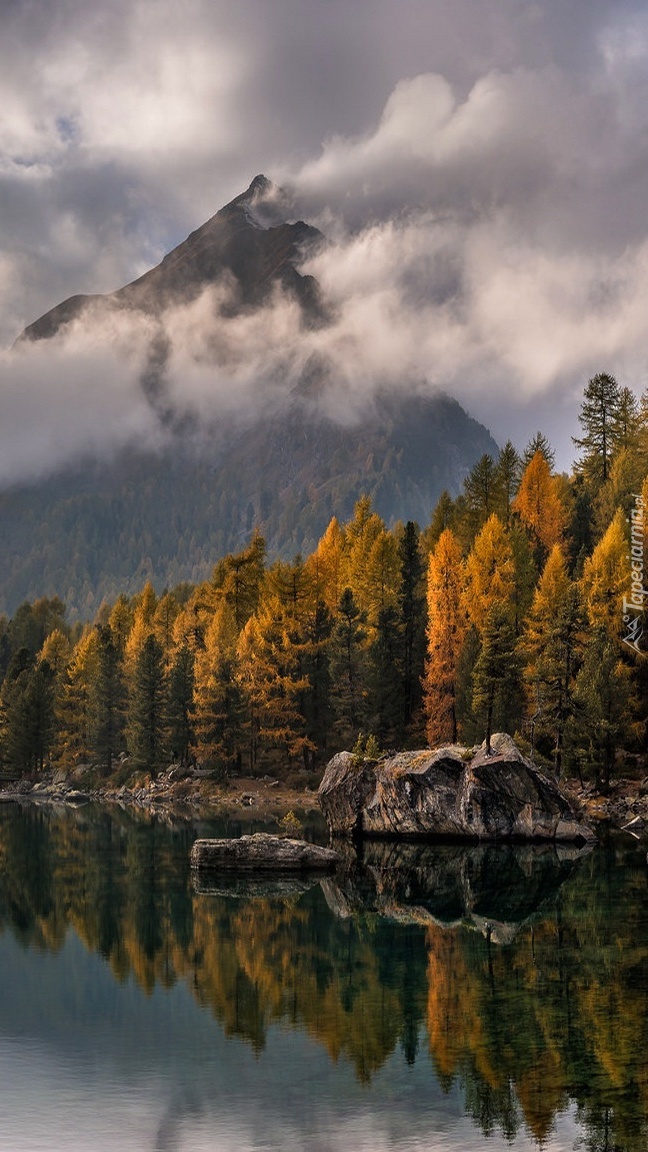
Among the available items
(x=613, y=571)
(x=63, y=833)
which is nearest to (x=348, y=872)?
(x=63, y=833)

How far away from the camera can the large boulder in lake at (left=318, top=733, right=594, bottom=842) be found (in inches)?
2441

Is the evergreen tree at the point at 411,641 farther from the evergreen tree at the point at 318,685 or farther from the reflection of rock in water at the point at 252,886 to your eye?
the reflection of rock in water at the point at 252,886

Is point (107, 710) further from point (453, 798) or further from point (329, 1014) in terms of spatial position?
point (329, 1014)

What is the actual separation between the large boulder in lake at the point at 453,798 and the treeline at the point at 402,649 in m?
3.43

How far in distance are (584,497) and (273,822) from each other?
60.4m

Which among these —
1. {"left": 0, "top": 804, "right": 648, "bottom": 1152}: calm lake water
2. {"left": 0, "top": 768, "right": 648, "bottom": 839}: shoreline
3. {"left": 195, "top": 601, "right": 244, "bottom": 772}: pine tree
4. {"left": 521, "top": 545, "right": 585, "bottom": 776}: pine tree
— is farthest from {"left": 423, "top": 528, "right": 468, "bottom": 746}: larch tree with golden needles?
{"left": 0, "top": 804, "right": 648, "bottom": 1152}: calm lake water

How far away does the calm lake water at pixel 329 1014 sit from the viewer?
65.9ft

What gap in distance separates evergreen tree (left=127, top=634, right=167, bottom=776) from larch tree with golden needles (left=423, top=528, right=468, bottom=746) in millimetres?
29769

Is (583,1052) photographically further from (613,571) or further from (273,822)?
(613,571)

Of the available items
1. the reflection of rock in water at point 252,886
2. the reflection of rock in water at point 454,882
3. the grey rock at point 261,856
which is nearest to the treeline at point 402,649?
the reflection of rock in water at point 454,882

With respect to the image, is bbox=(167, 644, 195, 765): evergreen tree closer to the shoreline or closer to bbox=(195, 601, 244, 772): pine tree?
bbox=(195, 601, 244, 772): pine tree

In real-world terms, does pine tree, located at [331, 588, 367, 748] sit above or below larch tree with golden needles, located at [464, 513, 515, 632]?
below

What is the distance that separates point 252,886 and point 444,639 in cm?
4469

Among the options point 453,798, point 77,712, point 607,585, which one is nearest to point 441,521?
point 607,585
